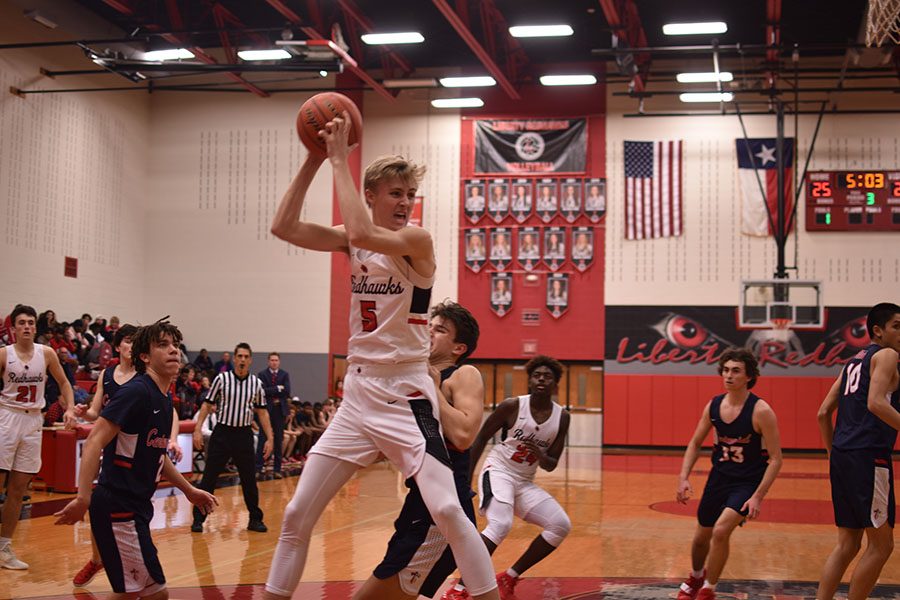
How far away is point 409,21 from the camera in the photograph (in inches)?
818

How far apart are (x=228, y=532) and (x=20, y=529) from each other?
6.04 ft

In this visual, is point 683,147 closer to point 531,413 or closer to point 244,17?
point 244,17

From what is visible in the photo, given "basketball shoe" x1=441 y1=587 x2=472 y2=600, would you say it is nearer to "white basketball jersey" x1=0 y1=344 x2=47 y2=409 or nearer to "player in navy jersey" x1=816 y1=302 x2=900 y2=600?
"player in navy jersey" x1=816 y1=302 x2=900 y2=600

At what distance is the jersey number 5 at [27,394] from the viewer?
7.92 meters

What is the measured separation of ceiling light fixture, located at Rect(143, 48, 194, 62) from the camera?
59.7 ft

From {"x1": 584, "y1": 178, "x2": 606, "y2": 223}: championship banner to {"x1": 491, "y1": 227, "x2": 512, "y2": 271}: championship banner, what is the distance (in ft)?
6.29

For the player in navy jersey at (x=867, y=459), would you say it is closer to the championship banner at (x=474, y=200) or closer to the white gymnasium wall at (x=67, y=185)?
the white gymnasium wall at (x=67, y=185)

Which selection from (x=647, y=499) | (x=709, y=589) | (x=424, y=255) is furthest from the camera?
(x=647, y=499)

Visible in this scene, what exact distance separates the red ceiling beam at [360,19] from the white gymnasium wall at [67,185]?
5.58 m

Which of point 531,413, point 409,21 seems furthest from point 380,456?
point 409,21

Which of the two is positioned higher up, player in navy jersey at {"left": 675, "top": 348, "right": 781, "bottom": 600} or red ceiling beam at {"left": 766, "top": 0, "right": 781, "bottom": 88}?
red ceiling beam at {"left": 766, "top": 0, "right": 781, "bottom": 88}

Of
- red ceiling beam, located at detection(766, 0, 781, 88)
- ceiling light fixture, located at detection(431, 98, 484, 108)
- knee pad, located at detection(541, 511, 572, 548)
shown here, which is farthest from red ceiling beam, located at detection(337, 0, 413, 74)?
knee pad, located at detection(541, 511, 572, 548)

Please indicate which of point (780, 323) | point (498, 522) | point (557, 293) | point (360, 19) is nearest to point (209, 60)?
point (360, 19)

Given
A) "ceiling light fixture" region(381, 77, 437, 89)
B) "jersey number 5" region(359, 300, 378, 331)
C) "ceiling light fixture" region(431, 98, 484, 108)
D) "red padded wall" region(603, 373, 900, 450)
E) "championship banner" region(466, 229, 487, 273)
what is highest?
"ceiling light fixture" region(381, 77, 437, 89)
